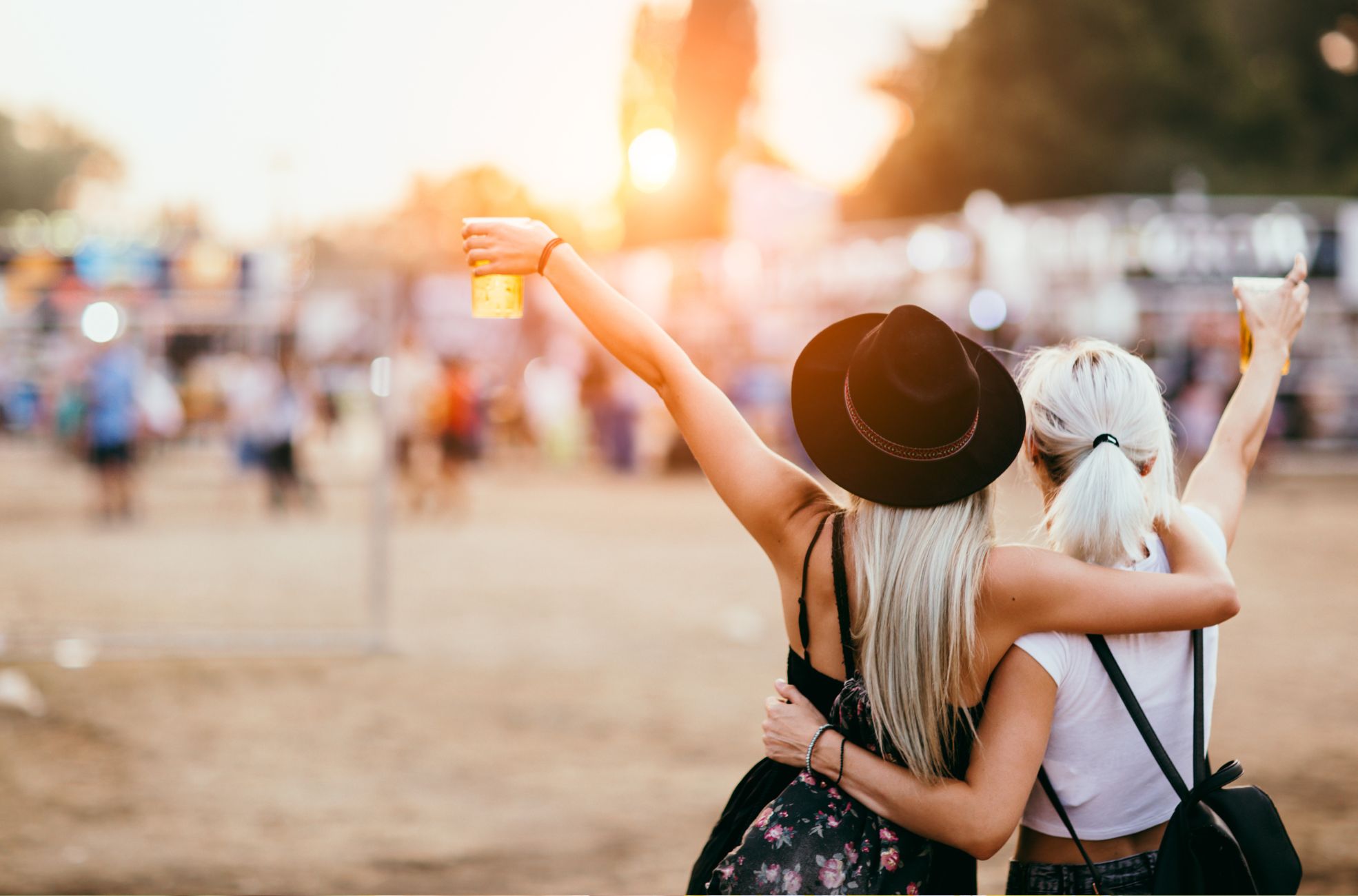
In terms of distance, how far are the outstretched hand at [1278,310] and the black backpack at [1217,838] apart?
98 cm

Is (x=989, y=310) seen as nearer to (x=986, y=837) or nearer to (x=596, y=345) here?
(x=596, y=345)

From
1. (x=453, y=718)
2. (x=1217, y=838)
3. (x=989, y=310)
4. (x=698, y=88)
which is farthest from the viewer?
(x=698, y=88)

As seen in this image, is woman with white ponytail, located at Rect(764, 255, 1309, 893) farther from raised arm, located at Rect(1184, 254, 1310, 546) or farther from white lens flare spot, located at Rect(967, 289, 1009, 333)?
white lens flare spot, located at Rect(967, 289, 1009, 333)

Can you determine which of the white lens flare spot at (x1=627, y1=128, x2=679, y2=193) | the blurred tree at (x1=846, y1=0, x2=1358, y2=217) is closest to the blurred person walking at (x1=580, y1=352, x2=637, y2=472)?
the white lens flare spot at (x1=627, y1=128, x2=679, y2=193)

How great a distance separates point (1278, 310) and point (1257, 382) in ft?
0.50

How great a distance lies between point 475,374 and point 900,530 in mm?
18928

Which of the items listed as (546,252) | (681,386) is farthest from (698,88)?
(681,386)

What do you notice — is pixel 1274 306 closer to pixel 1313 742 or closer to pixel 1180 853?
pixel 1180 853

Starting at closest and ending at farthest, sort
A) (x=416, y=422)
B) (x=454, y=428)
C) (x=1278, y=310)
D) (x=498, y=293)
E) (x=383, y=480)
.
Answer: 1. (x=498, y=293)
2. (x=1278, y=310)
3. (x=383, y=480)
4. (x=454, y=428)
5. (x=416, y=422)

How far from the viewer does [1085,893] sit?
2.09m

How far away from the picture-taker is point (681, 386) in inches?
83.5

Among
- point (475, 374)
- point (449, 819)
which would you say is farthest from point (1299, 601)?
point (475, 374)

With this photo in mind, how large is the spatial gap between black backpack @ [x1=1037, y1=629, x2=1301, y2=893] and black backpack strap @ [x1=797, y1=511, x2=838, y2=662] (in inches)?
17.8

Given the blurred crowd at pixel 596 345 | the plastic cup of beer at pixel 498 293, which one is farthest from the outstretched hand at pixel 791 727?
the blurred crowd at pixel 596 345
